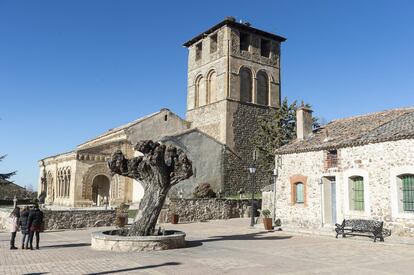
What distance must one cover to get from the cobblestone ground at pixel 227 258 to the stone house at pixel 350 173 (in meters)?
1.89

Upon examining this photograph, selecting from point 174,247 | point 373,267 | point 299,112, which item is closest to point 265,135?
point 299,112

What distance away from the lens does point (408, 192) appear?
14680 mm

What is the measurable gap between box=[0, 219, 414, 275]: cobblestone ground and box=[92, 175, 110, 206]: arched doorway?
67.5 feet

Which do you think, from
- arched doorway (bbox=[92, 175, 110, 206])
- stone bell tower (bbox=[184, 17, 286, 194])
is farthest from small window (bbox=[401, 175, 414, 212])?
arched doorway (bbox=[92, 175, 110, 206])

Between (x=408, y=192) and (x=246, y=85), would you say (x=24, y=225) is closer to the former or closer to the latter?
(x=408, y=192)

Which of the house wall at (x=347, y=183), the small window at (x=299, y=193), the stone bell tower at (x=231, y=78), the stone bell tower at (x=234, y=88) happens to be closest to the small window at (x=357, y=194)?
the house wall at (x=347, y=183)

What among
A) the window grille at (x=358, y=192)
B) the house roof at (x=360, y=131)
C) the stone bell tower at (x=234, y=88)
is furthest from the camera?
the stone bell tower at (x=234, y=88)

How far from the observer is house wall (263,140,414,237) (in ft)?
48.5

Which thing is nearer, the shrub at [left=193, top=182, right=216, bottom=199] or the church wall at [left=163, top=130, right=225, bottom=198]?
the shrub at [left=193, top=182, right=216, bottom=199]

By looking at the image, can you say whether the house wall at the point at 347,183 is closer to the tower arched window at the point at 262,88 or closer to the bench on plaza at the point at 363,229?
the bench on plaza at the point at 363,229

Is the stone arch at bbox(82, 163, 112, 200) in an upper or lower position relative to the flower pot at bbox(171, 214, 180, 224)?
upper

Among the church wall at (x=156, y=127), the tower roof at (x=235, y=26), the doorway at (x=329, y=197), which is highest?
the tower roof at (x=235, y=26)

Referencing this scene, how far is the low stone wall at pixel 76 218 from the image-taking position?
1902cm

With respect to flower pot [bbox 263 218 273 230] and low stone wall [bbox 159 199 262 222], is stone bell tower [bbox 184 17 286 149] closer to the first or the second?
low stone wall [bbox 159 199 262 222]
